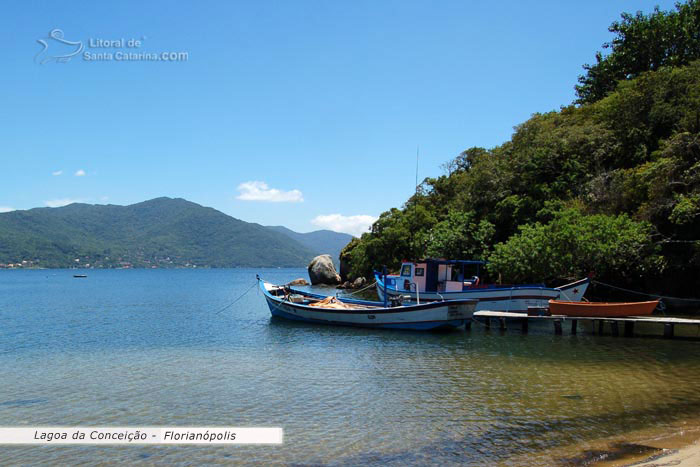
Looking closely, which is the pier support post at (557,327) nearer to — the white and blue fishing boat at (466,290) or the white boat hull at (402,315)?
the white and blue fishing boat at (466,290)

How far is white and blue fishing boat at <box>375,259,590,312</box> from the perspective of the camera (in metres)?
27.1

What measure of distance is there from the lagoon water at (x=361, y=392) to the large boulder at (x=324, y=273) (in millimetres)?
50870

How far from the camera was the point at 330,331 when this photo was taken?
26.0 meters

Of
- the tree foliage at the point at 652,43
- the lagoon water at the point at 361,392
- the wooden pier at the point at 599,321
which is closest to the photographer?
the lagoon water at the point at 361,392

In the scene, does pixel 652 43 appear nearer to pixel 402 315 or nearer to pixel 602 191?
pixel 602 191

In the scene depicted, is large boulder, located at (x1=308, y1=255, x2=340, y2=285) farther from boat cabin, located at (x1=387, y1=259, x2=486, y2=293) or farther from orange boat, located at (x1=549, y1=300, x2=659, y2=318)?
orange boat, located at (x1=549, y1=300, x2=659, y2=318)

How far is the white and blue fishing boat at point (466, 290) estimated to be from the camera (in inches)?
1066

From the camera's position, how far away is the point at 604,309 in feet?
75.8

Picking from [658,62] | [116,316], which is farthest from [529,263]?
[658,62]

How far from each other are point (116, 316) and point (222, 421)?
87.8ft
